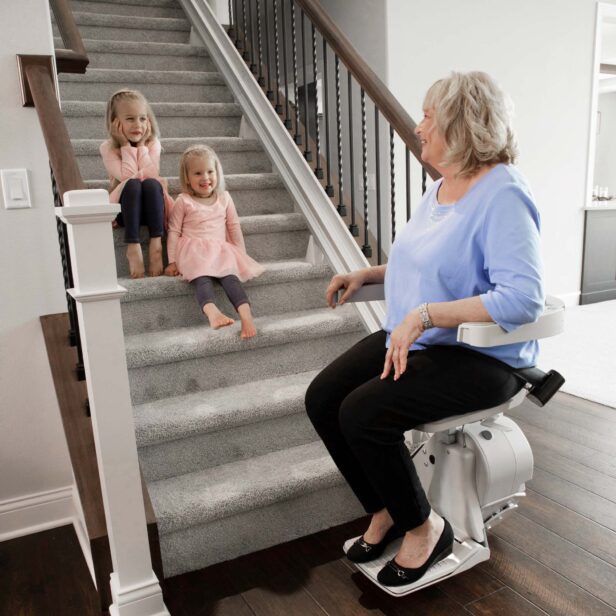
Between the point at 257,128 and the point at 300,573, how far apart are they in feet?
7.78

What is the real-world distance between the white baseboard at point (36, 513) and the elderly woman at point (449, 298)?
1.16 m

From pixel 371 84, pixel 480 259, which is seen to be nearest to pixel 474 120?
pixel 480 259

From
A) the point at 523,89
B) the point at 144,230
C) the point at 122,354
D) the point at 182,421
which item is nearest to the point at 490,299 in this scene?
the point at 122,354

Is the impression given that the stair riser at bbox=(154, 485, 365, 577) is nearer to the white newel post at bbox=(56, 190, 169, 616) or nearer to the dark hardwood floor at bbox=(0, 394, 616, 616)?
the dark hardwood floor at bbox=(0, 394, 616, 616)

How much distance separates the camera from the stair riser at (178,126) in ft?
10.3

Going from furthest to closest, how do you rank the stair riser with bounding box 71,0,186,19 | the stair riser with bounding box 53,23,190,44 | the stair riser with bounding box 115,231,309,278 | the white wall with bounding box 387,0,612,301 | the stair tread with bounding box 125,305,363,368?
the white wall with bounding box 387,0,612,301 < the stair riser with bounding box 71,0,186,19 < the stair riser with bounding box 53,23,190,44 < the stair riser with bounding box 115,231,309,278 < the stair tread with bounding box 125,305,363,368

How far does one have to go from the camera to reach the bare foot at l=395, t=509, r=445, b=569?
1646 millimetres

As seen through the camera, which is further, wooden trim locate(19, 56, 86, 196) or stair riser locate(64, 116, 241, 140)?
stair riser locate(64, 116, 241, 140)

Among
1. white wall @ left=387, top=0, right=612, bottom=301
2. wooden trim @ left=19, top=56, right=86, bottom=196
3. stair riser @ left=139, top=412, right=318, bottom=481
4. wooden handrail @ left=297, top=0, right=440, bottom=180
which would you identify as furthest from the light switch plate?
white wall @ left=387, top=0, right=612, bottom=301

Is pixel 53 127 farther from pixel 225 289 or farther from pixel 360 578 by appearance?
pixel 360 578

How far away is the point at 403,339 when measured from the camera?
149 cm

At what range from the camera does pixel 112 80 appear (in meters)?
3.43

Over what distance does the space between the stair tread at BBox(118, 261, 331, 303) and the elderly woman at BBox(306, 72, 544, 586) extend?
3.39 feet

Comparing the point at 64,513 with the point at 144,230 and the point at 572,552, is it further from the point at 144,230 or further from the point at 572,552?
the point at 572,552
